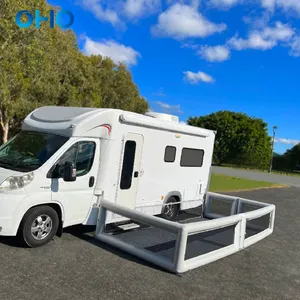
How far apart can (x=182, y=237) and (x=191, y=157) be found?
4.06 meters

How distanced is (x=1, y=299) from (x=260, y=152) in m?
56.0

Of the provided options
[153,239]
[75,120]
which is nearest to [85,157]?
[75,120]

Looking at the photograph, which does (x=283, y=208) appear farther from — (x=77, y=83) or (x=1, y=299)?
(x=77, y=83)

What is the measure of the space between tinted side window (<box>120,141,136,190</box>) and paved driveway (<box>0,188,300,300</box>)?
1381 mm

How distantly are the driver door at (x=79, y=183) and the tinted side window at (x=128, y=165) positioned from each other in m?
0.76

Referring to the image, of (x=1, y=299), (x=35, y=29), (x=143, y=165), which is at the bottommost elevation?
(x=1, y=299)

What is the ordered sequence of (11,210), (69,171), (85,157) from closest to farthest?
(11,210) → (69,171) → (85,157)

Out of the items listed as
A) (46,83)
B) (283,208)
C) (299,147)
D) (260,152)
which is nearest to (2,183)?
(283,208)

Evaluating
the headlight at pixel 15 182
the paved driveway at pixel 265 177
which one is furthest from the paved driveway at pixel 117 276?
the paved driveway at pixel 265 177

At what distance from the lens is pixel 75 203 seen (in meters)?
6.16

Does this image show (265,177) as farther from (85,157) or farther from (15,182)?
(15,182)

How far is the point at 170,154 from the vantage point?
27.3 feet

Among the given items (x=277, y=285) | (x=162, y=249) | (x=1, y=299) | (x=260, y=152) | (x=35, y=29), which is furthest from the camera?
(x=260, y=152)

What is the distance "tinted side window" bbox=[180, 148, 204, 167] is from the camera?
28.9ft
